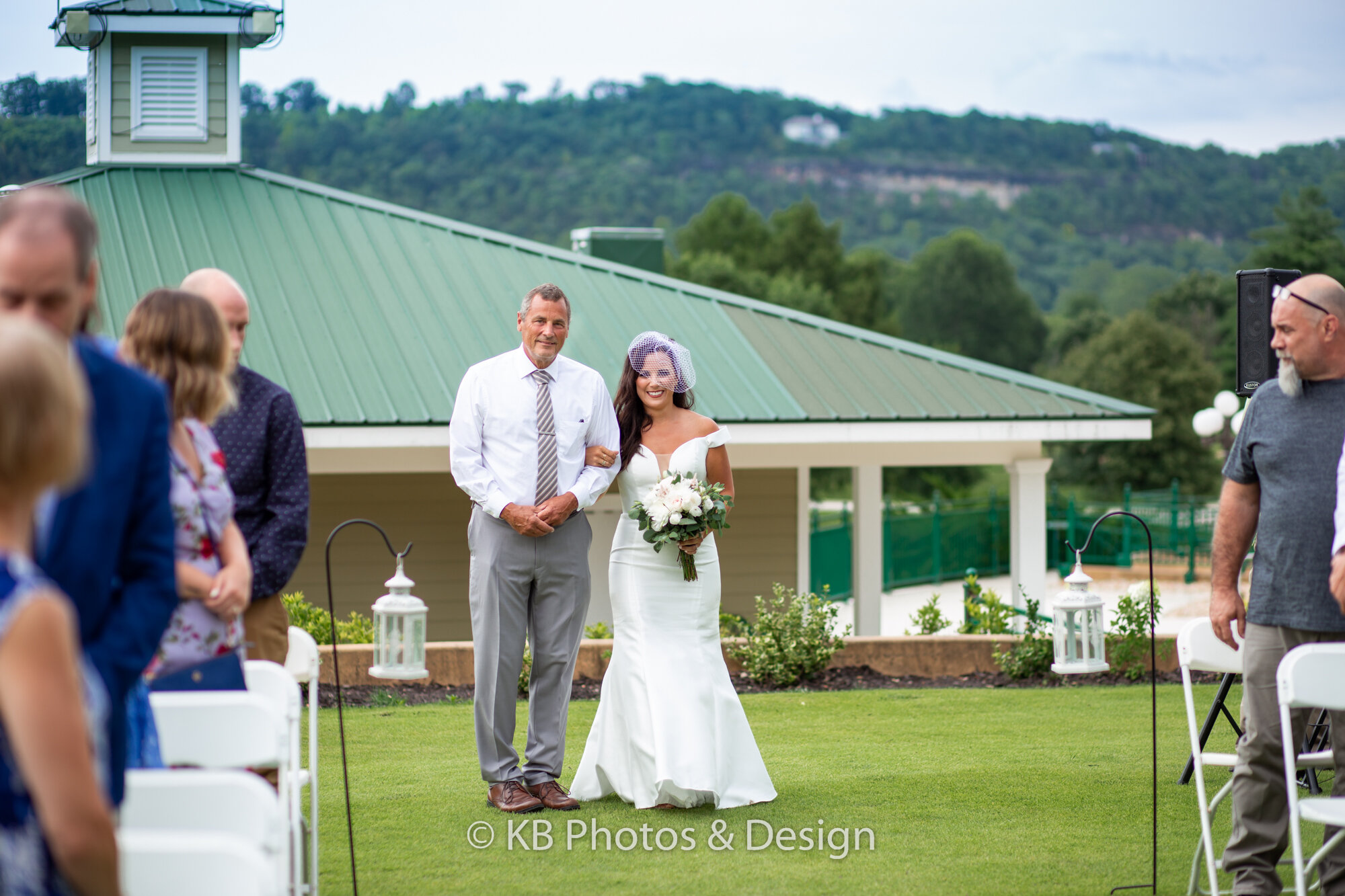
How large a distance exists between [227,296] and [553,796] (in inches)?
114

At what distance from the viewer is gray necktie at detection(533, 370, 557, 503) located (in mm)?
6074

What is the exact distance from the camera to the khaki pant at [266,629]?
4.43 m

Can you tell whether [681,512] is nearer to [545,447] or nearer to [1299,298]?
[545,447]

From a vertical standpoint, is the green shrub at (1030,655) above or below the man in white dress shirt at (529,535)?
below

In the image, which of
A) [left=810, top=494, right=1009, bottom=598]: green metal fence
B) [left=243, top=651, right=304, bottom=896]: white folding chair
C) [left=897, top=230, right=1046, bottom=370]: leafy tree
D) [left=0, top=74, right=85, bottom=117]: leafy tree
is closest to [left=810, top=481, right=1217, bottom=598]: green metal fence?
[left=810, top=494, right=1009, bottom=598]: green metal fence

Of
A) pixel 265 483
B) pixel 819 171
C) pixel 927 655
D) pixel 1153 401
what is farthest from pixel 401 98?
pixel 265 483

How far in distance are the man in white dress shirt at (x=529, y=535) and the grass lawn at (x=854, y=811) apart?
0.35 meters

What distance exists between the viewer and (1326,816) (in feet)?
12.3

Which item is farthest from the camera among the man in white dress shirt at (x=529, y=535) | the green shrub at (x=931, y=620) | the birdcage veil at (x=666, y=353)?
the green shrub at (x=931, y=620)

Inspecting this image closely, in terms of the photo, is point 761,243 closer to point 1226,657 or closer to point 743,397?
point 743,397

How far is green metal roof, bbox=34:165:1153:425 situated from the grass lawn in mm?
3402

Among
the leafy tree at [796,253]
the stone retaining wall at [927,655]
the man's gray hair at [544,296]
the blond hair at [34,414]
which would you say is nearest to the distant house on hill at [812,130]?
the leafy tree at [796,253]

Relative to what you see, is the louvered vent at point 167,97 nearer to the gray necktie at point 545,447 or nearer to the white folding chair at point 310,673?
the gray necktie at point 545,447

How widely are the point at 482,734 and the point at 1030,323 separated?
72448 mm
